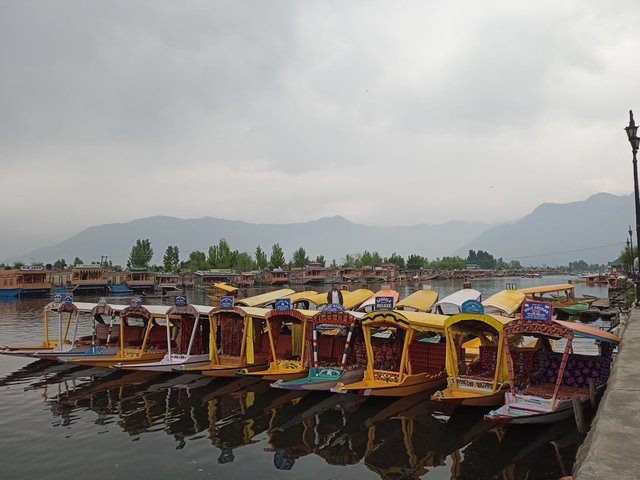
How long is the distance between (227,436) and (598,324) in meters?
34.5

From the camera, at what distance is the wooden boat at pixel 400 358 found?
14375 mm

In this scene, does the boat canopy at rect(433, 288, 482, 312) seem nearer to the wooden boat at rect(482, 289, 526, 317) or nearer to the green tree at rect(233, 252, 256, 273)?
the wooden boat at rect(482, 289, 526, 317)

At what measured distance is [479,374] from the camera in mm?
14938

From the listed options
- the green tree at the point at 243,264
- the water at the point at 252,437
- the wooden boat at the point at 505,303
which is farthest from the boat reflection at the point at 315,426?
the green tree at the point at 243,264

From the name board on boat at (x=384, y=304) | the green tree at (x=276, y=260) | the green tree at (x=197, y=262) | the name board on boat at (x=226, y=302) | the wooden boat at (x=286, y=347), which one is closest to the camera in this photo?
the name board on boat at (x=384, y=304)

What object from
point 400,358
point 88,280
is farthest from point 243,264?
point 400,358

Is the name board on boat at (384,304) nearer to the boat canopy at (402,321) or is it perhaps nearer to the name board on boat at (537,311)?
the boat canopy at (402,321)

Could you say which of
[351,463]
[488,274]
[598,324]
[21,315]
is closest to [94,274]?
[21,315]

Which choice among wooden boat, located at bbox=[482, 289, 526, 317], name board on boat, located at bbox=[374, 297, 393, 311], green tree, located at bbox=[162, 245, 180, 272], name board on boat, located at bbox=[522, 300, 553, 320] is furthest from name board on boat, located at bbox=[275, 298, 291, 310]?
green tree, located at bbox=[162, 245, 180, 272]

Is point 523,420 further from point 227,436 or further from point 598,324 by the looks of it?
point 598,324

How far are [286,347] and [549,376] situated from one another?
9827 millimetres

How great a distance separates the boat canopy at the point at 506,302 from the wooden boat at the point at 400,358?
4.55 metres

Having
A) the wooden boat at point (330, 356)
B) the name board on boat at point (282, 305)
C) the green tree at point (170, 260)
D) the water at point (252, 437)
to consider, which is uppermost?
the green tree at point (170, 260)

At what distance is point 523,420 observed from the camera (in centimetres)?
1126
